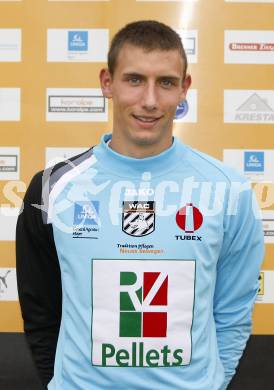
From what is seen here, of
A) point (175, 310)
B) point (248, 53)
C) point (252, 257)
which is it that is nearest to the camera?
point (175, 310)

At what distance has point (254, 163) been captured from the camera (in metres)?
1.74

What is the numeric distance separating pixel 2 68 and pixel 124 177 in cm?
88

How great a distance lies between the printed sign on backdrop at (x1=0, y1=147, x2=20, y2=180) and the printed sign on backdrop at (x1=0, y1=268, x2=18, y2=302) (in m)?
0.32

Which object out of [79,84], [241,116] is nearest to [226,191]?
[241,116]

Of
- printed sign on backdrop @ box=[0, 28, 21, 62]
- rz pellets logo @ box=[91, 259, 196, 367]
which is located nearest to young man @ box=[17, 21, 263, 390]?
rz pellets logo @ box=[91, 259, 196, 367]

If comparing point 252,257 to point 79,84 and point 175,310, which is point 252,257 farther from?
point 79,84

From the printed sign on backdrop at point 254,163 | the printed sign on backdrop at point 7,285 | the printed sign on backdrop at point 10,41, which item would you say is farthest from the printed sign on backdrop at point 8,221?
the printed sign on backdrop at point 254,163

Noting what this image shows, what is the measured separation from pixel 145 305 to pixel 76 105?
91 cm

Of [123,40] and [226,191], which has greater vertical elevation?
[123,40]

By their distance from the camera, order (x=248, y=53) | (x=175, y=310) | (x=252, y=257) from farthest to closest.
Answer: (x=248, y=53), (x=252, y=257), (x=175, y=310)

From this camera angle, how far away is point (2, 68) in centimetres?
174

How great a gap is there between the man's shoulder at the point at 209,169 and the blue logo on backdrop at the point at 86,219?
8.8 inches

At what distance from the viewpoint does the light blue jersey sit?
3.32 feet

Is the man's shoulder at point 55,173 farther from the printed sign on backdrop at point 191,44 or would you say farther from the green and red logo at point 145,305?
the printed sign on backdrop at point 191,44
